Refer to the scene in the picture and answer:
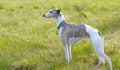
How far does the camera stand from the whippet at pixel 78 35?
762 cm

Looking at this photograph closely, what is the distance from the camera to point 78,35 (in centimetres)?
800

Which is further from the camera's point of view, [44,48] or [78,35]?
[44,48]

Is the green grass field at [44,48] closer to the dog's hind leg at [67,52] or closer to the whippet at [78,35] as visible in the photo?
the dog's hind leg at [67,52]

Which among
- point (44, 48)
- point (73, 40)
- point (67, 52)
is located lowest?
point (44, 48)

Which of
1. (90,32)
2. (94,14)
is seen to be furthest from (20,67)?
(94,14)

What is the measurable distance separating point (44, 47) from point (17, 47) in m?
0.67

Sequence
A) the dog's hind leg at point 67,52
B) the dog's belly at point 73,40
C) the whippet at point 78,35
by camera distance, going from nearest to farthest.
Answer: the whippet at point 78,35 → the dog's belly at point 73,40 → the dog's hind leg at point 67,52

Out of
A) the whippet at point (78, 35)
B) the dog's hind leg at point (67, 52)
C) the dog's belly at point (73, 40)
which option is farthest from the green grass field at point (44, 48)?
the dog's belly at point (73, 40)

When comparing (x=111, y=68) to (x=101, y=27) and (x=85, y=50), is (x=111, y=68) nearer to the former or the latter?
(x=85, y=50)

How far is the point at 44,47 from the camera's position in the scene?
9508 millimetres

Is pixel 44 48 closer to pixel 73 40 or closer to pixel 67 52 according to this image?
pixel 67 52

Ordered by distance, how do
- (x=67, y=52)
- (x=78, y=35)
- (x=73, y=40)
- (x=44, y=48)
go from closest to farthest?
(x=78, y=35), (x=73, y=40), (x=67, y=52), (x=44, y=48)

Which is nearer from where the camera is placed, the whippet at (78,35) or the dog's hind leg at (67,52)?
the whippet at (78,35)

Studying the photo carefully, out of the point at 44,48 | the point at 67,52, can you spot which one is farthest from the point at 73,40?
the point at 44,48
